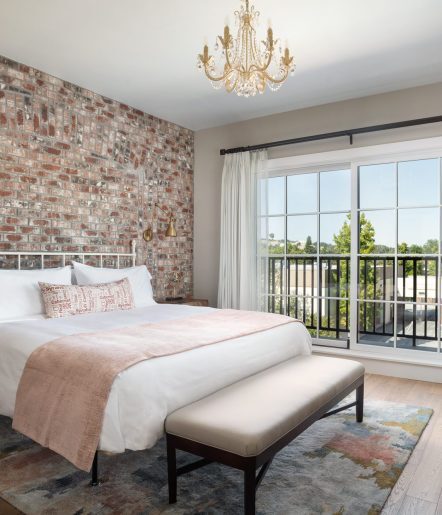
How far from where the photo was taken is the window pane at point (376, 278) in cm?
412

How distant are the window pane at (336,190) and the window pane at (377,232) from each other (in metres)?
0.23

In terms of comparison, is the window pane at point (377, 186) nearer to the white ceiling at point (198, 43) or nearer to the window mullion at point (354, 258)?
the window mullion at point (354, 258)

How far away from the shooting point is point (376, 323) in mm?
4207

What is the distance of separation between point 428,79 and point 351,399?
2785 millimetres

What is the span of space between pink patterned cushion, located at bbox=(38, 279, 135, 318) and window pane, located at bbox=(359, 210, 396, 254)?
91.2 inches

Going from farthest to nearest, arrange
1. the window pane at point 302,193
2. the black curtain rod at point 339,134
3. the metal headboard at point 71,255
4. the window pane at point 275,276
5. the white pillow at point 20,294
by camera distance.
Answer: the window pane at point 275,276 < the window pane at point 302,193 < the black curtain rod at point 339,134 < the metal headboard at point 71,255 < the white pillow at point 20,294

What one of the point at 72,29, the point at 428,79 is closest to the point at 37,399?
the point at 72,29

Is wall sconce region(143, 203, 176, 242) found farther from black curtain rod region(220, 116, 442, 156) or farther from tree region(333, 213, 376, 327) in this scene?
tree region(333, 213, 376, 327)

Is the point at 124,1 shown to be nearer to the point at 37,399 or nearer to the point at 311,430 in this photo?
the point at 37,399

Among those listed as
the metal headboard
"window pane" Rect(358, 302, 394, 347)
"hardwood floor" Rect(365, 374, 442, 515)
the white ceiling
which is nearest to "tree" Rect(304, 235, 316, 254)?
"window pane" Rect(358, 302, 394, 347)

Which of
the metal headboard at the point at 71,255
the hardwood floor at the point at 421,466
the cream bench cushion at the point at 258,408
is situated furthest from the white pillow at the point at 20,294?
the hardwood floor at the point at 421,466

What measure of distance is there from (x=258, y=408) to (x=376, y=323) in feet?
8.67

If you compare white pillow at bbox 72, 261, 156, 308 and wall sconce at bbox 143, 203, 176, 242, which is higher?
wall sconce at bbox 143, 203, 176, 242

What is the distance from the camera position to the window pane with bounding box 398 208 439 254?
153 inches
